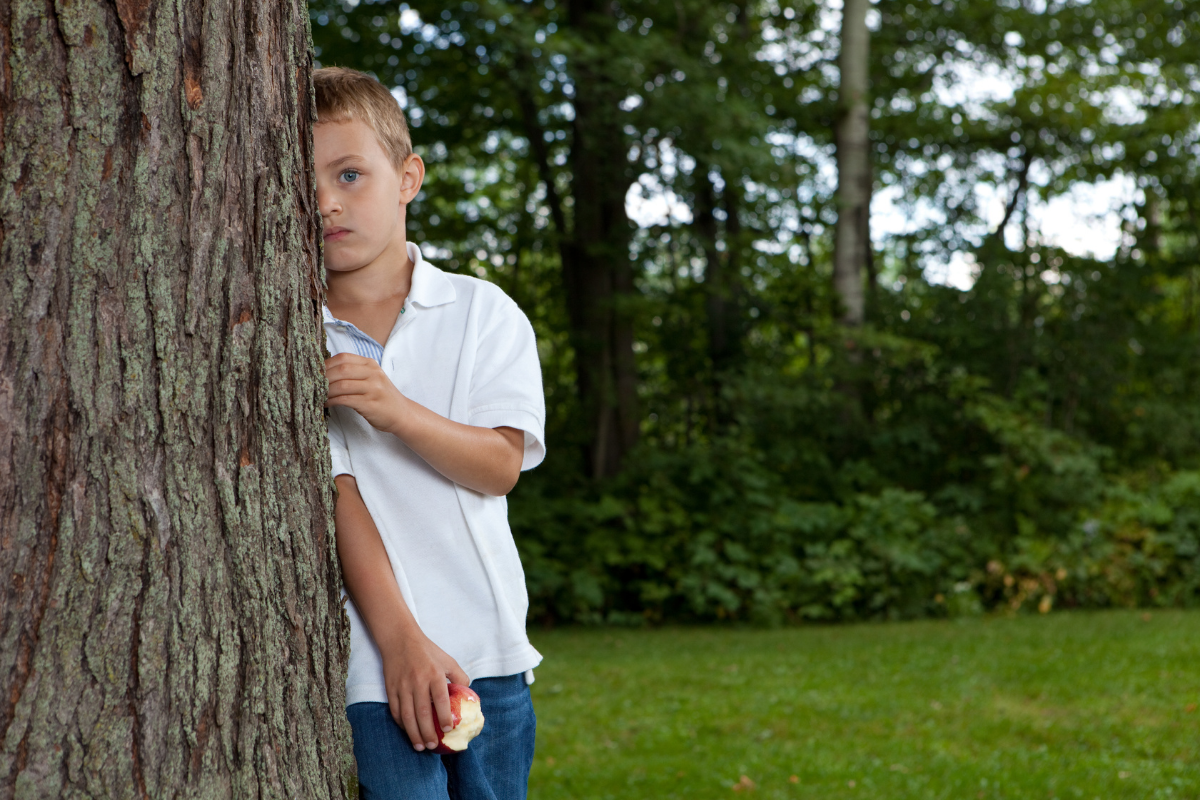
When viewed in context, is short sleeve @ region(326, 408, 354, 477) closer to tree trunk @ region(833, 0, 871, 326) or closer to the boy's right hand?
the boy's right hand

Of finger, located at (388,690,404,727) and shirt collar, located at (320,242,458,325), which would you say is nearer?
finger, located at (388,690,404,727)

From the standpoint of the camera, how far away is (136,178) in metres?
1.39

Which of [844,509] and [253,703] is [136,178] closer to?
[253,703]

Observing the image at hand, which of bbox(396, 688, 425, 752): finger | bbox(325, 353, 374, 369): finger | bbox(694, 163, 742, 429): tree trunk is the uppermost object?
bbox(694, 163, 742, 429): tree trunk

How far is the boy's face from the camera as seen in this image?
67.1 inches

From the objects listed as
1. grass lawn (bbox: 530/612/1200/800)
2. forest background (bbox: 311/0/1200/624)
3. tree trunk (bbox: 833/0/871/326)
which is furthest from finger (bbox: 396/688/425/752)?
tree trunk (bbox: 833/0/871/326)

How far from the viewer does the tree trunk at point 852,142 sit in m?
11.1

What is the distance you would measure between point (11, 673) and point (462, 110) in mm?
11344

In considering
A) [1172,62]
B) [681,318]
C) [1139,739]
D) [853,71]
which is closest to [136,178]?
[1139,739]

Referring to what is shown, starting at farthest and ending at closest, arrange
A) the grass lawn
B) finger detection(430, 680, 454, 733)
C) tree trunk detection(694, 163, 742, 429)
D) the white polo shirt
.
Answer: tree trunk detection(694, 163, 742, 429) < the grass lawn < the white polo shirt < finger detection(430, 680, 454, 733)

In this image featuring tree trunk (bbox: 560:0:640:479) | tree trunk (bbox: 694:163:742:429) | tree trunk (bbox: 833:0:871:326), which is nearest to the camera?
tree trunk (bbox: 833:0:871:326)

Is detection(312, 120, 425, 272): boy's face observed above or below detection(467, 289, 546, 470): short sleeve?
above

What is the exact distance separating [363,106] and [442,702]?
964mm

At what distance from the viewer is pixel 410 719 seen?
1.59 m
